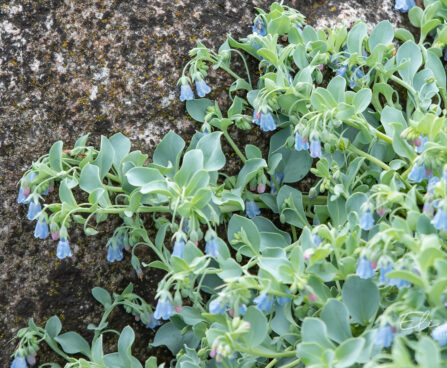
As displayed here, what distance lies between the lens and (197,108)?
223cm

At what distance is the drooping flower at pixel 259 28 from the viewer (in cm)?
228

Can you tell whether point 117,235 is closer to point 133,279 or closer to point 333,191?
point 133,279

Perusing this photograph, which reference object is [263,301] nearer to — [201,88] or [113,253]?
[113,253]

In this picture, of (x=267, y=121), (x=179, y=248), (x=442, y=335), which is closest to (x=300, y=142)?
(x=267, y=121)

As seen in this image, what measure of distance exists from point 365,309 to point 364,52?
41.5 inches

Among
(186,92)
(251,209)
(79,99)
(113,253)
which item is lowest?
(113,253)

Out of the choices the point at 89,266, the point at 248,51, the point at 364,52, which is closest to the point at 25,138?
the point at 89,266

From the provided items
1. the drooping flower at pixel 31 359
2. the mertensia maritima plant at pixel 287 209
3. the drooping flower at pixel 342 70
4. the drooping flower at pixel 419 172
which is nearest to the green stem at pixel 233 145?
the mertensia maritima plant at pixel 287 209

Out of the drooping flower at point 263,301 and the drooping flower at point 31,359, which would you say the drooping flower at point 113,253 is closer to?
the drooping flower at point 31,359

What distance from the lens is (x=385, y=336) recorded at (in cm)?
141

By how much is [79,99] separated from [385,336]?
1.38 metres

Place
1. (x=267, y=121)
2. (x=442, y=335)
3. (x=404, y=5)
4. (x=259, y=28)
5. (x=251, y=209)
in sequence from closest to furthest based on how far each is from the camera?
(x=442, y=335) < (x=267, y=121) < (x=251, y=209) < (x=259, y=28) < (x=404, y=5)

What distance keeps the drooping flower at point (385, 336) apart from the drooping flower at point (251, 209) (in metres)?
0.80

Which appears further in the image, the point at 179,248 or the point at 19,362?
the point at 19,362
